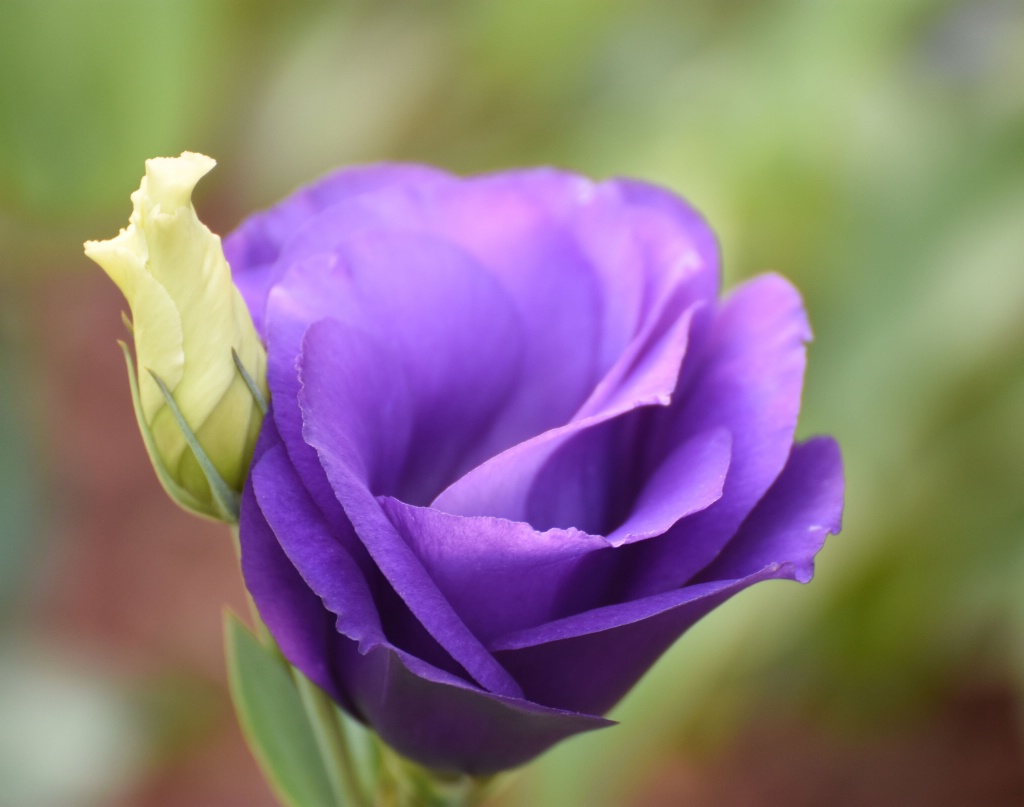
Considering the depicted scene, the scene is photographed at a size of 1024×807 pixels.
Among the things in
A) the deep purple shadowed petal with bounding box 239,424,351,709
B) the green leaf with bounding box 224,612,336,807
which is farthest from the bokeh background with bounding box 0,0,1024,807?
the deep purple shadowed petal with bounding box 239,424,351,709

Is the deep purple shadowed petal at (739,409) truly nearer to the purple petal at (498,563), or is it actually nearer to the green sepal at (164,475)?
the purple petal at (498,563)

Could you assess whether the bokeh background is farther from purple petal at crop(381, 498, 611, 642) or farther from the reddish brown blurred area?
purple petal at crop(381, 498, 611, 642)

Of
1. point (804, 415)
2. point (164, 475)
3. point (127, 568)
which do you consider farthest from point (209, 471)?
point (127, 568)

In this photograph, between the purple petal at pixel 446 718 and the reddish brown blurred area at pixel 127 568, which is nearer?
the purple petal at pixel 446 718

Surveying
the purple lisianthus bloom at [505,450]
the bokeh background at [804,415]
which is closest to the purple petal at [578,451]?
the purple lisianthus bloom at [505,450]

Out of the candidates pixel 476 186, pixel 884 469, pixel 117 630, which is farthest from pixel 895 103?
pixel 117 630

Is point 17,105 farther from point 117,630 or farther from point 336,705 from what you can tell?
point 336,705

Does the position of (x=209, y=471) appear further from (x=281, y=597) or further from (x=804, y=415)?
(x=804, y=415)
